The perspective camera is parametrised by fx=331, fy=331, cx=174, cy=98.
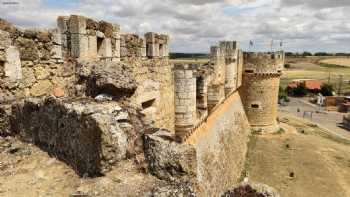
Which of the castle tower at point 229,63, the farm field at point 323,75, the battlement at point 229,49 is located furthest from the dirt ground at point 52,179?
the farm field at point 323,75

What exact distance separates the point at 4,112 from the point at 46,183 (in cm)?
152

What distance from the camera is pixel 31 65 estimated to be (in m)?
4.81

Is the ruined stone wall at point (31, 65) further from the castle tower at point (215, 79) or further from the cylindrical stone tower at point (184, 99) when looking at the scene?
the castle tower at point (215, 79)

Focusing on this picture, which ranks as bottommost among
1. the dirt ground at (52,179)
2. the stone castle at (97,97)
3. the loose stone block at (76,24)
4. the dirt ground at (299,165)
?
the dirt ground at (299,165)

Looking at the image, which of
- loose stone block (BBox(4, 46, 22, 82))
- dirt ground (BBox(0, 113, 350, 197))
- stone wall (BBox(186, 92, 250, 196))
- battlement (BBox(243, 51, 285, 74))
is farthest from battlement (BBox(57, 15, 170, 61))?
battlement (BBox(243, 51, 285, 74))

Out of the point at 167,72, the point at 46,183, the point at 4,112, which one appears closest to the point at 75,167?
the point at 46,183

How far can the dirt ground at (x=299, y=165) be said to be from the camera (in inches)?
583

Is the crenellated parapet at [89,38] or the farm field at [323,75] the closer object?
the crenellated parapet at [89,38]

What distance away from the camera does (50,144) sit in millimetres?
4035

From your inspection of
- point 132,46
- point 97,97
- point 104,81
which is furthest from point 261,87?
point 97,97

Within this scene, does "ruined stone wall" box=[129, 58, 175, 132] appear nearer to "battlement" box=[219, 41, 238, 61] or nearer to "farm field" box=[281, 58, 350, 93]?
"battlement" box=[219, 41, 238, 61]

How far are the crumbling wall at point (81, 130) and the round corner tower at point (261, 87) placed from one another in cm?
1971

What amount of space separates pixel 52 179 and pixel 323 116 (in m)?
45.0

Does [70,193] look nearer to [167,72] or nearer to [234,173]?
[167,72]
